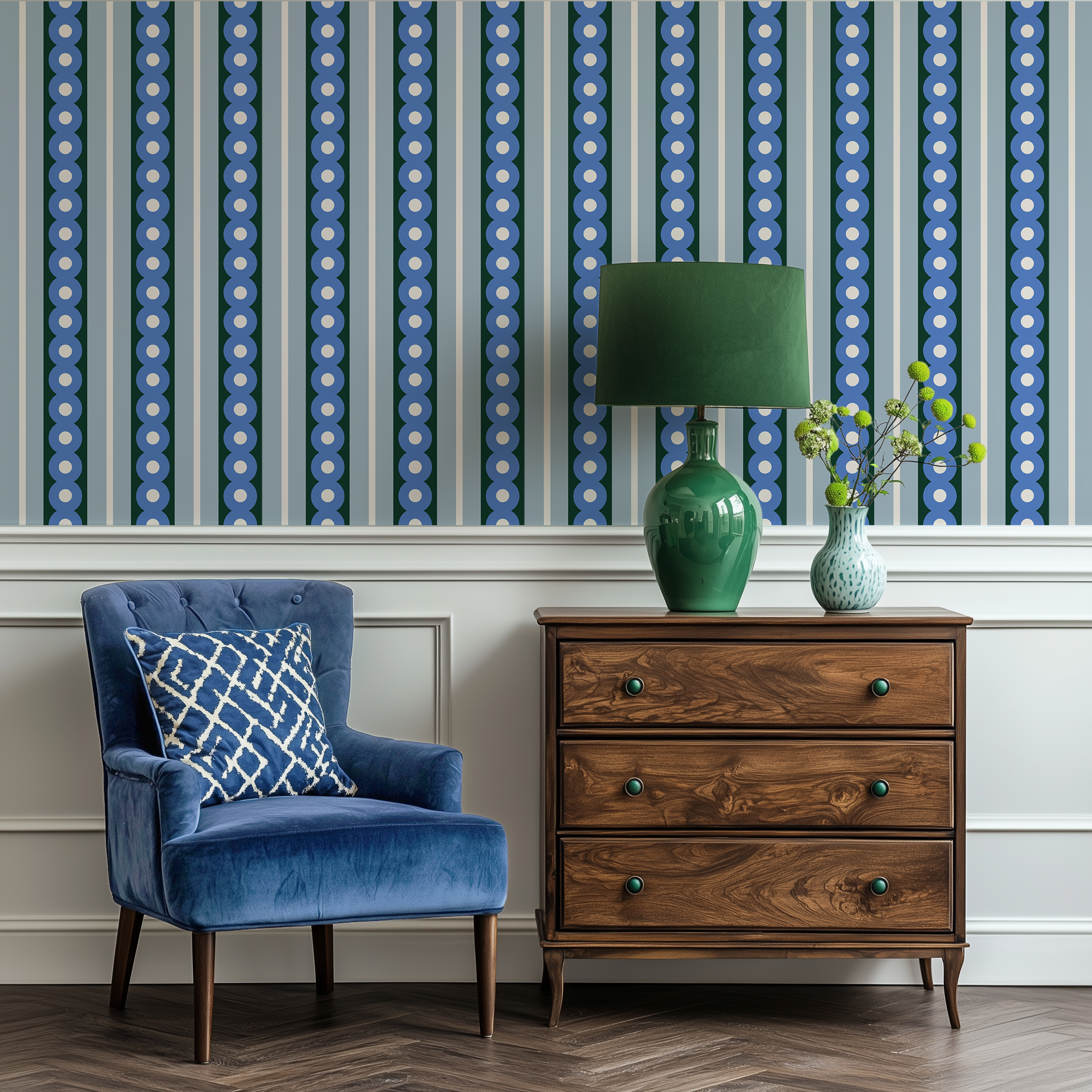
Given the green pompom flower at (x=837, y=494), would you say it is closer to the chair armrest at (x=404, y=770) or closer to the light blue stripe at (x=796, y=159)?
the light blue stripe at (x=796, y=159)

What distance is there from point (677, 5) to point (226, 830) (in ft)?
7.21

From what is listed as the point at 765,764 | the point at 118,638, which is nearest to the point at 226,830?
the point at 118,638

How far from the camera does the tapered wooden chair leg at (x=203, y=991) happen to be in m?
2.16

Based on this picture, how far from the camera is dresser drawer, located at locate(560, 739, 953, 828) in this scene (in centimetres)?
244

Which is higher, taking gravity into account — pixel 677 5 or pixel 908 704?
pixel 677 5

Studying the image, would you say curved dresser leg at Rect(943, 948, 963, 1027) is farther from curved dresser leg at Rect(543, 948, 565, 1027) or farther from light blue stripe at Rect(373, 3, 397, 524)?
light blue stripe at Rect(373, 3, 397, 524)

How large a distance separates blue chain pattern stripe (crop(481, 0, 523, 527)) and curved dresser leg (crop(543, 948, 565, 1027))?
1015 millimetres

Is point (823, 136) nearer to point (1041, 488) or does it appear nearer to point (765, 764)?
point (1041, 488)

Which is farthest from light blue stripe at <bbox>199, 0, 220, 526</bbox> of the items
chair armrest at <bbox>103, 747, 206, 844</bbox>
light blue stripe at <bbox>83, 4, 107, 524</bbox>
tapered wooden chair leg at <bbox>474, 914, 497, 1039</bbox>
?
tapered wooden chair leg at <bbox>474, 914, 497, 1039</bbox>

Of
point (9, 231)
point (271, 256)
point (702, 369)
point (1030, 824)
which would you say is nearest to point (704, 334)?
point (702, 369)

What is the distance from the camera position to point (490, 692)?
9.50 ft

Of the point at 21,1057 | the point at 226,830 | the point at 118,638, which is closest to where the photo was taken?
the point at 226,830

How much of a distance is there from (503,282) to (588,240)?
23cm

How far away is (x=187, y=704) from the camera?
2389 millimetres
